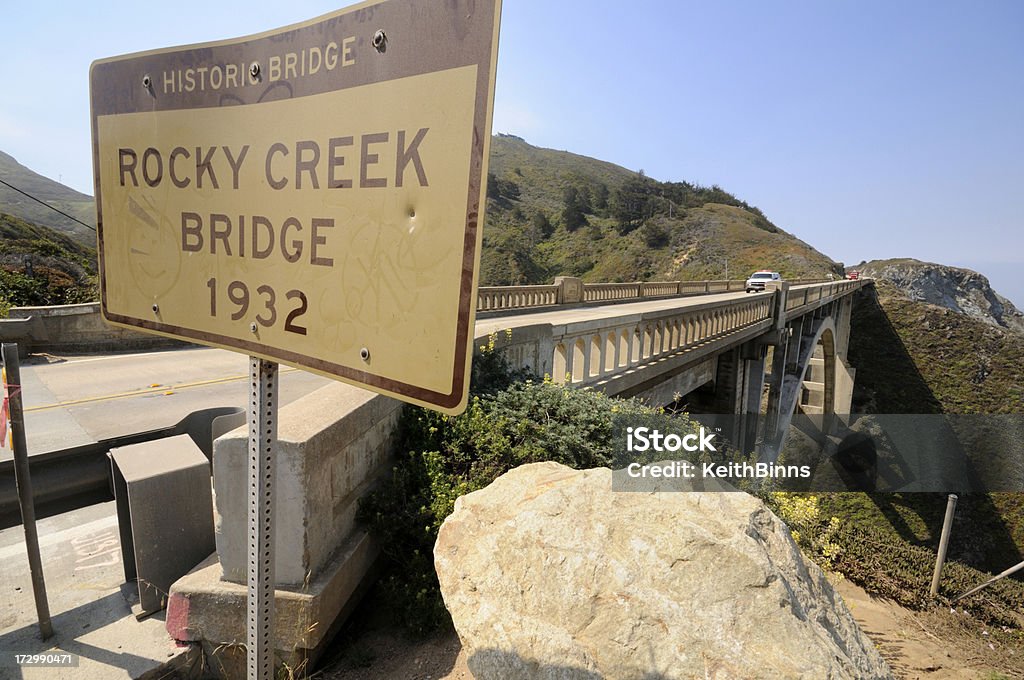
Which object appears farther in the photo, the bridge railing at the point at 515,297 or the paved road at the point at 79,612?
the bridge railing at the point at 515,297

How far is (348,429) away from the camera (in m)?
3.22

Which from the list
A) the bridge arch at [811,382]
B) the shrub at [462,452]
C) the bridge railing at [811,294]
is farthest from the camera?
the bridge arch at [811,382]

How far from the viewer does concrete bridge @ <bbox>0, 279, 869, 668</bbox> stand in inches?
108

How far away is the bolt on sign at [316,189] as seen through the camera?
1088 millimetres

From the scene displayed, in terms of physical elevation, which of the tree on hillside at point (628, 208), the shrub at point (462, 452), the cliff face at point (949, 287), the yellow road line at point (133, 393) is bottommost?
the yellow road line at point (133, 393)

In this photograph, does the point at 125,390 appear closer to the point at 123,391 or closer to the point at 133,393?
the point at 123,391

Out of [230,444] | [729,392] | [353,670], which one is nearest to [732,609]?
[353,670]

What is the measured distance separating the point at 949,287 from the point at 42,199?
431 feet

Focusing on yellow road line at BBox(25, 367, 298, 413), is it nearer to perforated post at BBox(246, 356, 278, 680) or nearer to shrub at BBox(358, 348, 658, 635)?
shrub at BBox(358, 348, 658, 635)

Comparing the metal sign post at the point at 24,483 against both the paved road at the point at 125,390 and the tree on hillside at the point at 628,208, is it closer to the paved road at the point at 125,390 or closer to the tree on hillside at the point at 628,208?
the paved road at the point at 125,390

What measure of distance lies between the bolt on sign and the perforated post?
17 centimetres

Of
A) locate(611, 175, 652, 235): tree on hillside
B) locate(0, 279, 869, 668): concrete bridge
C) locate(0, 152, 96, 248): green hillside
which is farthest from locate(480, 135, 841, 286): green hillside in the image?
locate(0, 152, 96, 248): green hillside

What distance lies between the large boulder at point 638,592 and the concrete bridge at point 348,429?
2.56 ft

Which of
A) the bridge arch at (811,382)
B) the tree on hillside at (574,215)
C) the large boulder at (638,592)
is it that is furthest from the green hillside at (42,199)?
the tree on hillside at (574,215)
